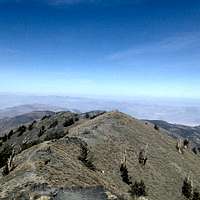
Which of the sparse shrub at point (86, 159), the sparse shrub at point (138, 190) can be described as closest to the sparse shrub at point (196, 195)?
the sparse shrub at point (138, 190)

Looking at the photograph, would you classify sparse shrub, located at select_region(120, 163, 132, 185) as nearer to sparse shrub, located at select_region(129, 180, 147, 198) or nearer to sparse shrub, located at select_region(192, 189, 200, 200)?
sparse shrub, located at select_region(129, 180, 147, 198)

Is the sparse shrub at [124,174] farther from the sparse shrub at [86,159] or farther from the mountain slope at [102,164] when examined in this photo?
the sparse shrub at [86,159]

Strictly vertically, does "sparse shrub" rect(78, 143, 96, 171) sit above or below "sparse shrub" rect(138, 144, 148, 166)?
above

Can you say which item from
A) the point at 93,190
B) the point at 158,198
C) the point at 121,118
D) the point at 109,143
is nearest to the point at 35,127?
the point at 121,118

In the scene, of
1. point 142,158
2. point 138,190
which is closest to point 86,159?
point 138,190

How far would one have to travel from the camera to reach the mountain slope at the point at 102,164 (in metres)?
18.4

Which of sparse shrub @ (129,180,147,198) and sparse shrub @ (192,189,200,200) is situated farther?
sparse shrub @ (192,189,200,200)

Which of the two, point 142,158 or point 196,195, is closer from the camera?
point 196,195

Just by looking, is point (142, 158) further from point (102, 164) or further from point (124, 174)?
point (102, 164)

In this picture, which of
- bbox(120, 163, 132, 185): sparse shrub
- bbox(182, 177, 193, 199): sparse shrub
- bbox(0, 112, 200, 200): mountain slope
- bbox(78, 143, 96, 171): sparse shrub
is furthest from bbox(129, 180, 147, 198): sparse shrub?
bbox(182, 177, 193, 199): sparse shrub

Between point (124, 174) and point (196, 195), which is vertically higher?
point (124, 174)

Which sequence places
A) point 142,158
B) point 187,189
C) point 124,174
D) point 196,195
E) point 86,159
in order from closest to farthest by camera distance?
1. point 86,159
2. point 124,174
3. point 196,195
4. point 187,189
5. point 142,158

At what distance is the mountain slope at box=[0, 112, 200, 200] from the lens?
723 inches

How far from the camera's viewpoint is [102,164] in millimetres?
27516
